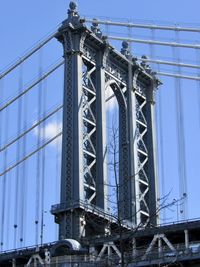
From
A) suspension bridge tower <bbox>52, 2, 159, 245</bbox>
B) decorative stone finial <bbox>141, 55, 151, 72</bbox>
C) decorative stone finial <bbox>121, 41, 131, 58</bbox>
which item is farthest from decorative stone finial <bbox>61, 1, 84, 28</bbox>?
decorative stone finial <bbox>141, 55, 151, 72</bbox>

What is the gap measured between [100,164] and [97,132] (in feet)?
10.9

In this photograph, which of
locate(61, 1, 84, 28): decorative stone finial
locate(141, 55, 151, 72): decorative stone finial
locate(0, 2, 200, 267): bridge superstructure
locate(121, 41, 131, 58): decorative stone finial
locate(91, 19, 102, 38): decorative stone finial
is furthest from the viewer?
locate(141, 55, 151, 72): decorative stone finial

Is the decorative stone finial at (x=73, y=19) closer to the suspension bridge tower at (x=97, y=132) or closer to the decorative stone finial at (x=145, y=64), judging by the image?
the suspension bridge tower at (x=97, y=132)

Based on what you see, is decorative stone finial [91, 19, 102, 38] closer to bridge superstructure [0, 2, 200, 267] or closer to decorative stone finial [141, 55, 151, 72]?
bridge superstructure [0, 2, 200, 267]

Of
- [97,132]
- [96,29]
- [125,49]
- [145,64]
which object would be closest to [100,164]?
[97,132]

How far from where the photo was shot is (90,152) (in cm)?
6856

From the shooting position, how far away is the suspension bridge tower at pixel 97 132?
6400cm

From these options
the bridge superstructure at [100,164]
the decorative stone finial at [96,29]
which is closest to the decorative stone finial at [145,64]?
the bridge superstructure at [100,164]

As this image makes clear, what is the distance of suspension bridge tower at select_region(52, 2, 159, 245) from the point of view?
64000 mm

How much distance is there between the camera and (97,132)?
6962cm

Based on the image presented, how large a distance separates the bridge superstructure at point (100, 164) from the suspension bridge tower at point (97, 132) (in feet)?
0.28

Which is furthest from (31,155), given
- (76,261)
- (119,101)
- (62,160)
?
(76,261)

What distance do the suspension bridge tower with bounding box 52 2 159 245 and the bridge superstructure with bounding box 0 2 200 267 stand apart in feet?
0.28

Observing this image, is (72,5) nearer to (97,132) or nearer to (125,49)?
(125,49)
